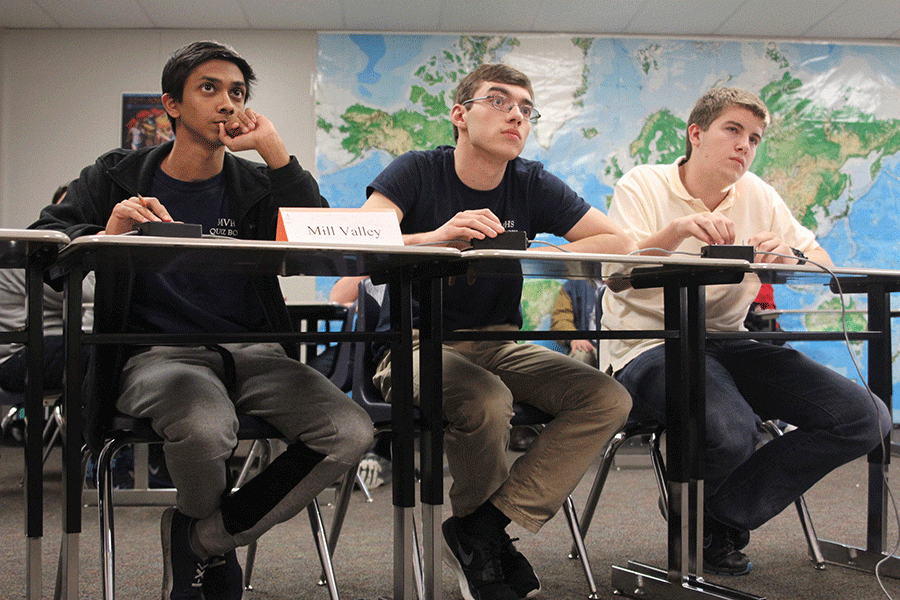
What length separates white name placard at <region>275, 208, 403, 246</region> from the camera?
1210 millimetres

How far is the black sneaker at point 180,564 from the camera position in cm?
131

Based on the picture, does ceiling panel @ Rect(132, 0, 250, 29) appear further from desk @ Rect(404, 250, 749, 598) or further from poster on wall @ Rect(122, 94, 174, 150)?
desk @ Rect(404, 250, 749, 598)

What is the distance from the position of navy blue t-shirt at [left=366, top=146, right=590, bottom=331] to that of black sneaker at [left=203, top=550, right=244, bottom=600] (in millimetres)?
659

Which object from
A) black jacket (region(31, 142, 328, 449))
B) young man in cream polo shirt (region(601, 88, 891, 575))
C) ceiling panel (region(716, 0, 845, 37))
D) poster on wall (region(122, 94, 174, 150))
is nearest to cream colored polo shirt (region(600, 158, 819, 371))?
young man in cream polo shirt (region(601, 88, 891, 575))

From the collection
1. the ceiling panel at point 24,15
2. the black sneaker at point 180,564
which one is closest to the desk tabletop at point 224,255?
the black sneaker at point 180,564

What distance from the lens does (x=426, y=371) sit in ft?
4.64

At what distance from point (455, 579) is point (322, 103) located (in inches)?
144

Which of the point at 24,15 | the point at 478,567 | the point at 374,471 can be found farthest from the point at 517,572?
the point at 24,15

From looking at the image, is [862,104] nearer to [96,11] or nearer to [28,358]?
[96,11]

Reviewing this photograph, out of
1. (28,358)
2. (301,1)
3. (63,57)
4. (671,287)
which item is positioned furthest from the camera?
(63,57)

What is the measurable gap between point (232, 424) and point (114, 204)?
21.8 inches

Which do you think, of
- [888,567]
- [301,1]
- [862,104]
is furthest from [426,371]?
[862,104]

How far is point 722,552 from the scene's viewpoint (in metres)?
1.83

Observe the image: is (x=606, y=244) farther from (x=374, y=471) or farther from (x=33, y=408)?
(x=374, y=471)
